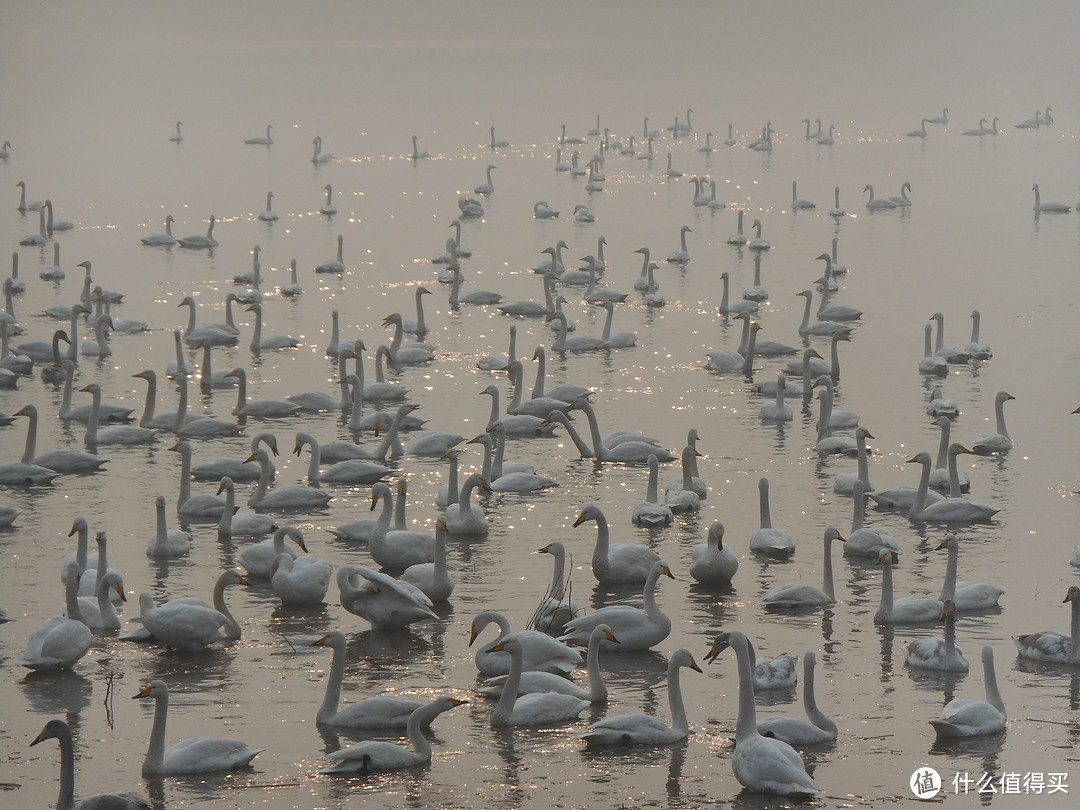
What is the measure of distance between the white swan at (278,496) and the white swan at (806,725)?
28.2ft

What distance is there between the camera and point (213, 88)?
138 metres

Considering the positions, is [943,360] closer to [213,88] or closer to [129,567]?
[129,567]

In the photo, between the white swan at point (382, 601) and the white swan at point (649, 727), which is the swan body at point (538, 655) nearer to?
the white swan at point (382, 601)

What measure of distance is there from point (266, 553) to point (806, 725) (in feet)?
20.9

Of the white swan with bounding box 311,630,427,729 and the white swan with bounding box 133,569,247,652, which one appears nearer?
the white swan with bounding box 311,630,427,729

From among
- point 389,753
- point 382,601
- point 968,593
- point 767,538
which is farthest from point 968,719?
point 767,538

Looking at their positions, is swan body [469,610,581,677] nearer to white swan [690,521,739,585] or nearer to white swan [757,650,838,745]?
white swan [757,650,838,745]

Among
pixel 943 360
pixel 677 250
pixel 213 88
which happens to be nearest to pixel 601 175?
pixel 677 250

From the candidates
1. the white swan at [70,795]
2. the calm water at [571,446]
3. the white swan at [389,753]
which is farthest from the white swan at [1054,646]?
the white swan at [70,795]

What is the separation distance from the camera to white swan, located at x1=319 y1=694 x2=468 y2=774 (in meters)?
11.9

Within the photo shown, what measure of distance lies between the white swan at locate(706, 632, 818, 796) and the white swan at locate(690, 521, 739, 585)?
15.7 feet

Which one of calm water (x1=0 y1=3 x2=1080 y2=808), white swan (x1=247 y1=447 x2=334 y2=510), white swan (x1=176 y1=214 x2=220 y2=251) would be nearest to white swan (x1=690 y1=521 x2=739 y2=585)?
calm water (x1=0 y1=3 x2=1080 y2=808)

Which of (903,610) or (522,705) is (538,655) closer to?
(522,705)

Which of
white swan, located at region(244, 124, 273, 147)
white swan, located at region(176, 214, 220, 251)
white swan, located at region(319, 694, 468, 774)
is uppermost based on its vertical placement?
white swan, located at region(244, 124, 273, 147)
